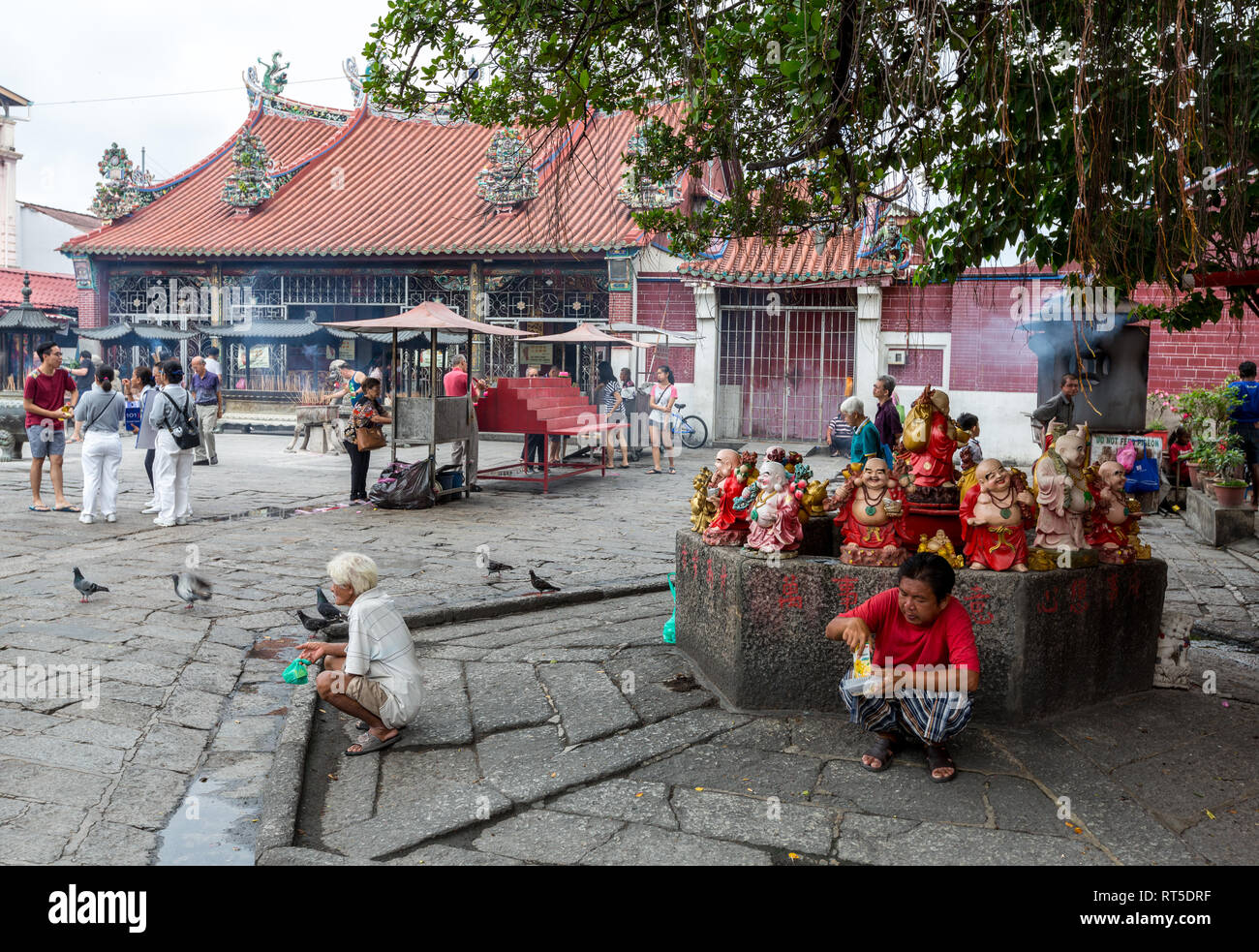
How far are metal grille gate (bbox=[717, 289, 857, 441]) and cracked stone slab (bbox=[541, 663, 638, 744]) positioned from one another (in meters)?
14.2

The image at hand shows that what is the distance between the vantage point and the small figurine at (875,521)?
4617mm

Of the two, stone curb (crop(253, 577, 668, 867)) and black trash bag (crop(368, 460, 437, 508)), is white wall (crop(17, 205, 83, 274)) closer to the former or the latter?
black trash bag (crop(368, 460, 437, 508))

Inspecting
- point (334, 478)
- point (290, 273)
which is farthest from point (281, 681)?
point (290, 273)

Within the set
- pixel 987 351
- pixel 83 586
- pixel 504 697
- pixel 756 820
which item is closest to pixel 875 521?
pixel 756 820

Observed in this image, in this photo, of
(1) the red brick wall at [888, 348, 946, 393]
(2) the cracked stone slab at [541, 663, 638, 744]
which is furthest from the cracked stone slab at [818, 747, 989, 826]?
(1) the red brick wall at [888, 348, 946, 393]

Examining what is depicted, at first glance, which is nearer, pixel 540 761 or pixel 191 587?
pixel 540 761

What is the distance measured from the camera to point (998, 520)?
4457 millimetres

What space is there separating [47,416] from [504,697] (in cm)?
700

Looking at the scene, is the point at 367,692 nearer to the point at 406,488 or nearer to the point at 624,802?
the point at 624,802

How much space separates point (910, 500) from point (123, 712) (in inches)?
155

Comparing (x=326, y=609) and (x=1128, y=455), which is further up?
(x=1128, y=455)

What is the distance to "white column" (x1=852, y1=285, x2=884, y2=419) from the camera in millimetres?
18000

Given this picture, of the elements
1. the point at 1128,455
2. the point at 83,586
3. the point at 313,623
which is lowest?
the point at 313,623

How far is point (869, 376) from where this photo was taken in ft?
60.4
